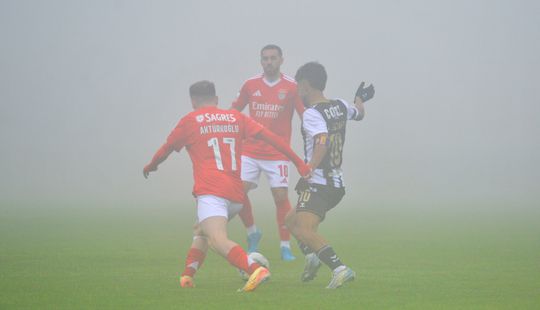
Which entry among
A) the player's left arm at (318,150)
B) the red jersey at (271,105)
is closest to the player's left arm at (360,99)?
the player's left arm at (318,150)

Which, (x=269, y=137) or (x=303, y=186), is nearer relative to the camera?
(x=269, y=137)

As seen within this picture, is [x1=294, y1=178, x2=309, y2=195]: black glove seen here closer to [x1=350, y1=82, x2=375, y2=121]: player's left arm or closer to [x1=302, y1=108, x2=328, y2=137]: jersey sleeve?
[x1=302, y1=108, x2=328, y2=137]: jersey sleeve

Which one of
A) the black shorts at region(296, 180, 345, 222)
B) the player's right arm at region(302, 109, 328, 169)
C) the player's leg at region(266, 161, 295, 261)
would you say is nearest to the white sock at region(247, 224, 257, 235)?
the player's leg at region(266, 161, 295, 261)

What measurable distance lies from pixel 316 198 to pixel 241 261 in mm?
780

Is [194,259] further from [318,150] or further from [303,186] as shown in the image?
[318,150]

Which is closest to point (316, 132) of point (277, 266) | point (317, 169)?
point (317, 169)

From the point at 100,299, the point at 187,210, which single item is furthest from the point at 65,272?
the point at 187,210

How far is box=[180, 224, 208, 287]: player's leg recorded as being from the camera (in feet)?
20.1

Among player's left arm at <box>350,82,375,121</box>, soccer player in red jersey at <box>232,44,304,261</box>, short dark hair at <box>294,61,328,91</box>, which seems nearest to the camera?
short dark hair at <box>294,61,328,91</box>

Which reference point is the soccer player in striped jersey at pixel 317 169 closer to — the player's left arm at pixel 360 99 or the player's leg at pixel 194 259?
the player's left arm at pixel 360 99

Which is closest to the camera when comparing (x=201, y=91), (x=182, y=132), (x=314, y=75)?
(x=182, y=132)

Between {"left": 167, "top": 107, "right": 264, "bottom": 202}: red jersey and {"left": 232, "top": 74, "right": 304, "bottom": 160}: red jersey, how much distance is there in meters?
2.70

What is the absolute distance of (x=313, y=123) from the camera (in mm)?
6148

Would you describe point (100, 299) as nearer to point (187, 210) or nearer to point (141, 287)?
point (141, 287)
